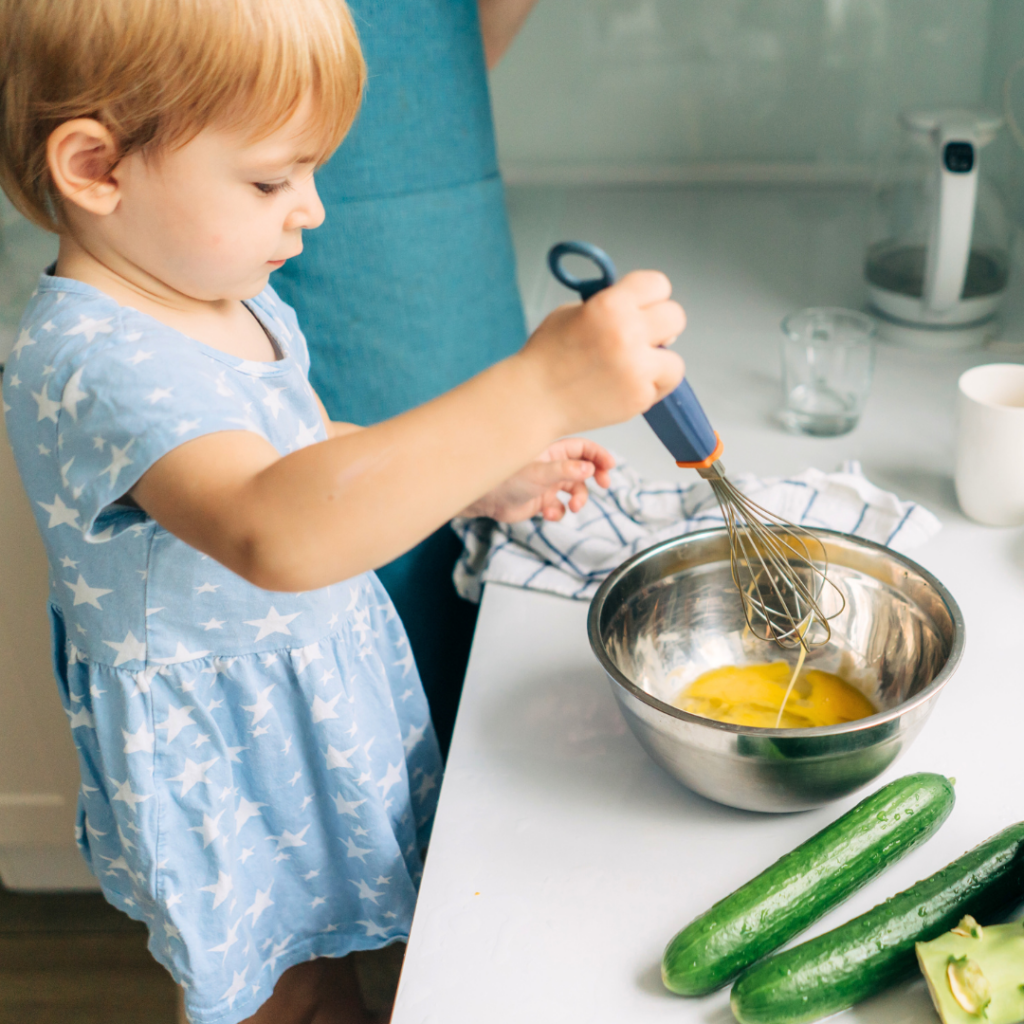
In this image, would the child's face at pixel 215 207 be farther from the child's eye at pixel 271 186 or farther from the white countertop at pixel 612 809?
the white countertop at pixel 612 809

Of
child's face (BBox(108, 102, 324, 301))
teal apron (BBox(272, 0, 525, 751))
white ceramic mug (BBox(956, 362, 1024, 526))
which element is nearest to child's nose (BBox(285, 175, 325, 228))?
child's face (BBox(108, 102, 324, 301))

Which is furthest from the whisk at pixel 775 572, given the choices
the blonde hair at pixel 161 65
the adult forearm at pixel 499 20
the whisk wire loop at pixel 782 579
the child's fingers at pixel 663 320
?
the adult forearm at pixel 499 20

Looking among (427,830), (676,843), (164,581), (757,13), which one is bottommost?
(427,830)

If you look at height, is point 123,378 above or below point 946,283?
above

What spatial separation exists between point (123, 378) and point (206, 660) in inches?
8.2

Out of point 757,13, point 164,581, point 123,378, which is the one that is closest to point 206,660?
point 164,581

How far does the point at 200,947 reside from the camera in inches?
27.3

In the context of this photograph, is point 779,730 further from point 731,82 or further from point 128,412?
point 731,82

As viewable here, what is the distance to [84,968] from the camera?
119 cm

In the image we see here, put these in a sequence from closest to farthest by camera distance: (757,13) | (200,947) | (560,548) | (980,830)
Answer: (980,830) → (200,947) → (560,548) → (757,13)

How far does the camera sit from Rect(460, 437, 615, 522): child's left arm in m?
0.78

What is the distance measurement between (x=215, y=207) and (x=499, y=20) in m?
0.55

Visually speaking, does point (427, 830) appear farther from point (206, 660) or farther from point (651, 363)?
point (651, 363)

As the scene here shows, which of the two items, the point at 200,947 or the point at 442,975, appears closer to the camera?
the point at 442,975
